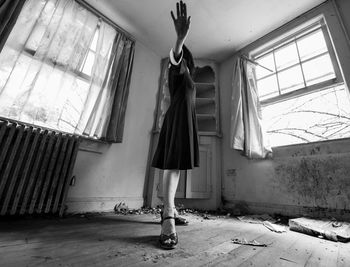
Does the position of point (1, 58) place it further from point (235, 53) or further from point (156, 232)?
point (235, 53)

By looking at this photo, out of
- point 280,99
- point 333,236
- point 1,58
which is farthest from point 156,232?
point 280,99

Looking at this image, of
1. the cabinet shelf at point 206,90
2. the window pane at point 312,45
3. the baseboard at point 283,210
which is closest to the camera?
the baseboard at point 283,210

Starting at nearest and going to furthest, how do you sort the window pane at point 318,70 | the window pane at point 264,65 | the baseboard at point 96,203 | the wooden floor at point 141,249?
1. the wooden floor at point 141,249
2. the baseboard at point 96,203
3. the window pane at point 318,70
4. the window pane at point 264,65

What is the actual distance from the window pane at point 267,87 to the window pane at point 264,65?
0.10 metres

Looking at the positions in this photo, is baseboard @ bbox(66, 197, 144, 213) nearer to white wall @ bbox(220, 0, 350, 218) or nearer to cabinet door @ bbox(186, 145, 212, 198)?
cabinet door @ bbox(186, 145, 212, 198)

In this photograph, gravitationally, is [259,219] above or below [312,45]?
below

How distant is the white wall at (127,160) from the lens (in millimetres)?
1671

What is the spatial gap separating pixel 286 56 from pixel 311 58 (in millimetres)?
321

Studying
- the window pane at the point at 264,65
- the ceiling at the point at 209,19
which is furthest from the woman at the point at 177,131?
the window pane at the point at 264,65

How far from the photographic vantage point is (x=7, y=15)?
4.45ft

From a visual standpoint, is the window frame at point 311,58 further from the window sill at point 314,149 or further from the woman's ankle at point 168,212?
the woman's ankle at point 168,212

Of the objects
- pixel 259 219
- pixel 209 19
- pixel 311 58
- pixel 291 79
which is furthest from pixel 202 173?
pixel 209 19

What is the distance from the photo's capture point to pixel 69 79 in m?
1.69

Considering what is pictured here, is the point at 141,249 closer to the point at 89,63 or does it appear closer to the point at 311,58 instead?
the point at 89,63
